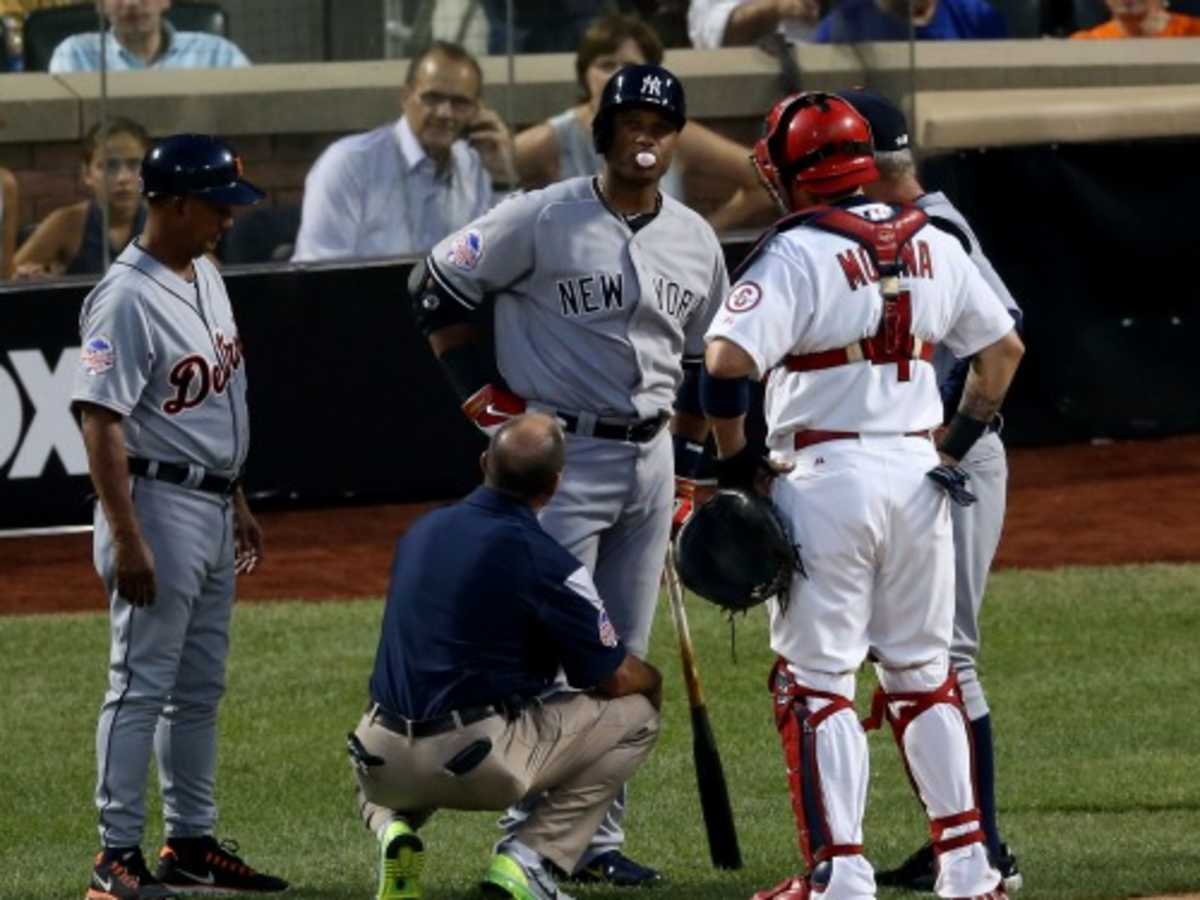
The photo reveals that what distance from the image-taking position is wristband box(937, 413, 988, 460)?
6.68 m

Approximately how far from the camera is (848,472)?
6.32 m

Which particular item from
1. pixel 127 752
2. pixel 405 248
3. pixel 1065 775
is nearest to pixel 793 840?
pixel 1065 775

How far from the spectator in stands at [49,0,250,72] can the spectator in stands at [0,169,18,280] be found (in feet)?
1.76

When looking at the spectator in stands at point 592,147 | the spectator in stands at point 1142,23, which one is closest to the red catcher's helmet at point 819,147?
the spectator in stands at point 592,147

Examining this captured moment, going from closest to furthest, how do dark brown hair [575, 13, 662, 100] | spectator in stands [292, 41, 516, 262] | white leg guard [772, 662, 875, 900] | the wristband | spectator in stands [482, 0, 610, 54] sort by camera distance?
Answer: white leg guard [772, 662, 875, 900], the wristband, spectator in stands [292, 41, 516, 262], dark brown hair [575, 13, 662, 100], spectator in stands [482, 0, 610, 54]

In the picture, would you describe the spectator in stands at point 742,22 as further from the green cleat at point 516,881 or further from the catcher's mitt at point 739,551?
the green cleat at point 516,881

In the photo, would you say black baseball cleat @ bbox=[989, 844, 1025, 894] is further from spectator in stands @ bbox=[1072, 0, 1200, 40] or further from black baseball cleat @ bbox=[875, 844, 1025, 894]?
spectator in stands @ bbox=[1072, 0, 1200, 40]

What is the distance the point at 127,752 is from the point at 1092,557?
6.48 m

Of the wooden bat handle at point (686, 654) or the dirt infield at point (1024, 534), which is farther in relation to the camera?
the dirt infield at point (1024, 534)


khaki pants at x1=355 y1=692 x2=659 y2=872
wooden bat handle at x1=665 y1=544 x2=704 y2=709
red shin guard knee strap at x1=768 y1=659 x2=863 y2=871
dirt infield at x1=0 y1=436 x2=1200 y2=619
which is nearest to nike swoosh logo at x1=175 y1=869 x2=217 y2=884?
khaki pants at x1=355 y1=692 x2=659 y2=872

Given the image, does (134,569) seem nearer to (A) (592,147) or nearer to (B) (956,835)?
(B) (956,835)

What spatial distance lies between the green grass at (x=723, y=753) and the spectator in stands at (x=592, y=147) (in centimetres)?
244

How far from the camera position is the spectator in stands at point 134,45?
12602 millimetres

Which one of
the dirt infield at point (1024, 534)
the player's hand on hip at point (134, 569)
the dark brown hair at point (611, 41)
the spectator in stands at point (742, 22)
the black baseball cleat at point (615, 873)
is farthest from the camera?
the spectator in stands at point (742, 22)
